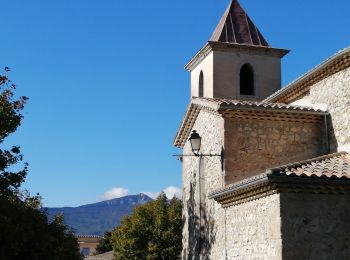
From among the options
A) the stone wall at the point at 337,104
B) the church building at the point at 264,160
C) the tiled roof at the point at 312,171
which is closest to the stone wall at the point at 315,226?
the church building at the point at 264,160

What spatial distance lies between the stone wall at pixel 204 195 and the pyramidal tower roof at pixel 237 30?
561 cm

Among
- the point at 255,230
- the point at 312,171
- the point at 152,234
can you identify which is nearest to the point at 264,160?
the point at 255,230

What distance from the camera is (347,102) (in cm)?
→ 1314

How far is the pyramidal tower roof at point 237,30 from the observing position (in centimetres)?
2105

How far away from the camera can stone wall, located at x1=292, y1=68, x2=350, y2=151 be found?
1315cm

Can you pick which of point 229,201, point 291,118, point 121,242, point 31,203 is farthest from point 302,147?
point 121,242

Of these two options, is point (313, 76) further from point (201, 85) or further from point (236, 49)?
point (201, 85)

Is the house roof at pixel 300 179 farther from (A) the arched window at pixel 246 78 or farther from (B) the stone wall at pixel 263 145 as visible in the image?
(A) the arched window at pixel 246 78

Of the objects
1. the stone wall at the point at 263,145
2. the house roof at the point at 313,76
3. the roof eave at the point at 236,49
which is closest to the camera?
A: the house roof at the point at 313,76

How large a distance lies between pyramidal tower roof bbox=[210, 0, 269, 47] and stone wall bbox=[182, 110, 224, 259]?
5609 mm

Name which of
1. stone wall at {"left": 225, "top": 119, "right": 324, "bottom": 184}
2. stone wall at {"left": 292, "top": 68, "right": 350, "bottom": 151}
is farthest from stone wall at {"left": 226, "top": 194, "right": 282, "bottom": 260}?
stone wall at {"left": 292, "top": 68, "right": 350, "bottom": 151}

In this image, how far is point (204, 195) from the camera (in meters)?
15.3

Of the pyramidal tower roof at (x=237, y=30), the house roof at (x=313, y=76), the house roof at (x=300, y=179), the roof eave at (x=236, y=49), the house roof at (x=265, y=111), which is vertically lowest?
the house roof at (x=300, y=179)

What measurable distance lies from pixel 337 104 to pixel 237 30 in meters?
8.75
